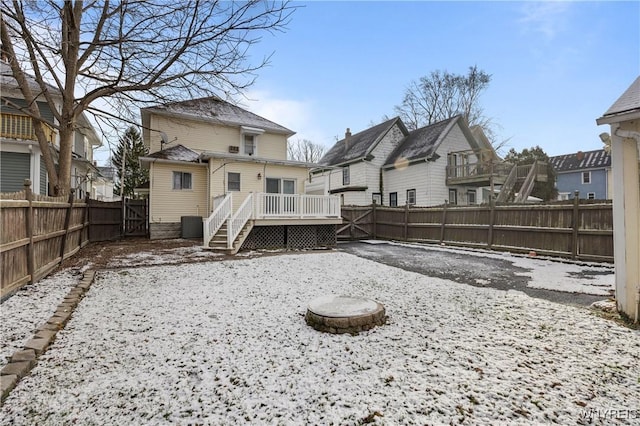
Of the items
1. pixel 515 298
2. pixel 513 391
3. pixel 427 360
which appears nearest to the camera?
pixel 513 391

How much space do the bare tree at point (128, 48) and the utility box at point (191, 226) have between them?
520 cm

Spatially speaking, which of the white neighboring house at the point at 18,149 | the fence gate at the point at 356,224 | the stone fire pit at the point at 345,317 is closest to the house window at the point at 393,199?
the fence gate at the point at 356,224

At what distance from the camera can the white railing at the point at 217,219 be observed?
32.5ft

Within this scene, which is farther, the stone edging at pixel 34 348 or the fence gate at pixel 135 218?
the fence gate at pixel 135 218

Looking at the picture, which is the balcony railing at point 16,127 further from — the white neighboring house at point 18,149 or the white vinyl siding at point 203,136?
the white vinyl siding at point 203,136

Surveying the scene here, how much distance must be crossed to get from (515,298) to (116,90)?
1060 centimetres

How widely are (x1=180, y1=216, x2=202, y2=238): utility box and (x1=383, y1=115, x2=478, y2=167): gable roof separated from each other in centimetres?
1264

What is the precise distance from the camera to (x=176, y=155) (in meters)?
13.5

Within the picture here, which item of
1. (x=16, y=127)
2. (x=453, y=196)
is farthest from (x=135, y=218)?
(x=453, y=196)

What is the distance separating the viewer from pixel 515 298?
4996 mm

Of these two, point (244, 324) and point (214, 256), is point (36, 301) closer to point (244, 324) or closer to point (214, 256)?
point (244, 324)

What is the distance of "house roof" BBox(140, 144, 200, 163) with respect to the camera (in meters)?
12.9

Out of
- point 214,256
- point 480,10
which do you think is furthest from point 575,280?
point 214,256

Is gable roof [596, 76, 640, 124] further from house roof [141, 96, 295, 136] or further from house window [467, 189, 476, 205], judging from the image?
house window [467, 189, 476, 205]
